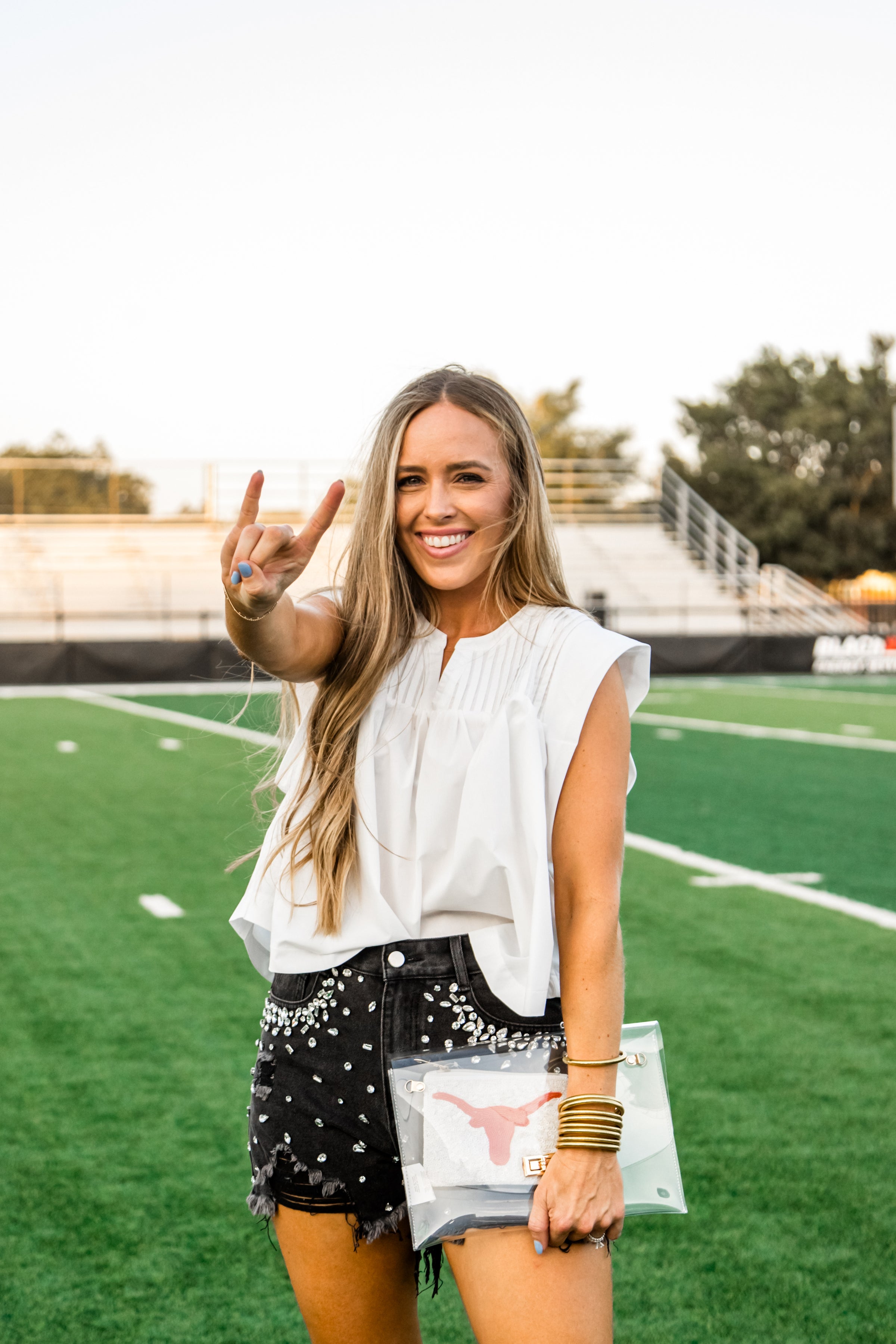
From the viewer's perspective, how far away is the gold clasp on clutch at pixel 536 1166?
1.60m

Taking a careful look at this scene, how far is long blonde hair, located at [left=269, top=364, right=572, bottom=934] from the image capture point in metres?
1.80

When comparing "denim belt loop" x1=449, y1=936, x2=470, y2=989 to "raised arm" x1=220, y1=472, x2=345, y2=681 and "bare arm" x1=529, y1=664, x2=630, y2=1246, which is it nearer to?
"bare arm" x1=529, y1=664, x2=630, y2=1246

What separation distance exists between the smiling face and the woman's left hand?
0.72m

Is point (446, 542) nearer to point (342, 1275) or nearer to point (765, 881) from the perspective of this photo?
point (342, 1275)

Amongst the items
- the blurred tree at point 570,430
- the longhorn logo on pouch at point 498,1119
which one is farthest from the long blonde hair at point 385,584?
the blurred tree at point 570,430

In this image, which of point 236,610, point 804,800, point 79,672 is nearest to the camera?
point 236,610

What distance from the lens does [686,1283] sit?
300 centimetres

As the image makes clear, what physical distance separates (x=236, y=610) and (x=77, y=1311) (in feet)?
5.99

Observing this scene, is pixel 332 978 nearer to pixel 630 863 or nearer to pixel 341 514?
pixel 341 514

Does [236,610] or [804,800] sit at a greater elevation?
[236,610]

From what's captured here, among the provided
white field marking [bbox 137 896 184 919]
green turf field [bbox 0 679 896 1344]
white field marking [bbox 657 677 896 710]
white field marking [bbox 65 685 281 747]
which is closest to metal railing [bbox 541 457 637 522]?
white field marking [bbox 657 677 896 710]

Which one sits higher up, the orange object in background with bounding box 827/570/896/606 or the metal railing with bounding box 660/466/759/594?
the metal railing with bounding box 660/466/759/594

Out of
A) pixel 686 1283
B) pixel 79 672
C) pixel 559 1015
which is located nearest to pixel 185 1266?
pixel 686 1283

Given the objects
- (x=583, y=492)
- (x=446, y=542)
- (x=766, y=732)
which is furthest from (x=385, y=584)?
(x=583, y=492)
